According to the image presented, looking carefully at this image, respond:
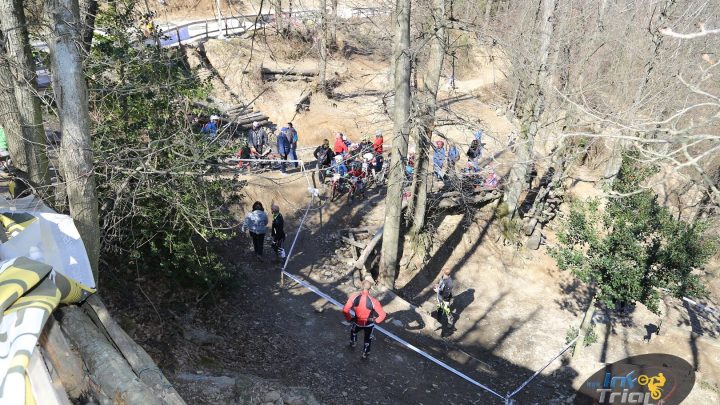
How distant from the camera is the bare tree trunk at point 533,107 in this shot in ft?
47.6

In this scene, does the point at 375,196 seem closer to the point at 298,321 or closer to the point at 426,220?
the point at 426,220

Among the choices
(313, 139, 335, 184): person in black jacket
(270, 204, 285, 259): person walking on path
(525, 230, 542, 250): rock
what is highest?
(313, 139, 335, 184): person in black jacket

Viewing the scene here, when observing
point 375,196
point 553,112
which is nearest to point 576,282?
point 553,112

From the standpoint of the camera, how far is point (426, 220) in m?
16.0

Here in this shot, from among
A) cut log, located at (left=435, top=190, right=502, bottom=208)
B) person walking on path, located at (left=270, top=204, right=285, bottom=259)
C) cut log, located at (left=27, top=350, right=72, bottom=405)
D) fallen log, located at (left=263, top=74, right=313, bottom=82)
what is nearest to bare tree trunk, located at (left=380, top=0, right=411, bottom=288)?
person walking on path, located at (left=270, top=204, right=285, bottom=259)

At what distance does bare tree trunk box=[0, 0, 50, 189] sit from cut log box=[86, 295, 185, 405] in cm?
317

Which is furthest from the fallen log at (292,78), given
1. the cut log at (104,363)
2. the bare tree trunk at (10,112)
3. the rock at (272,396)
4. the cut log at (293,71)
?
the cut log at (104,363)

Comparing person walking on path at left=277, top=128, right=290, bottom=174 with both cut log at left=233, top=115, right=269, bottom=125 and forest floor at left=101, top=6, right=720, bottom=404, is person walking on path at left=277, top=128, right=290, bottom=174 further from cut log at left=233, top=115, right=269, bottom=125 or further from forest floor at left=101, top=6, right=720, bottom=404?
cut log at left=233, top=115, right=269, bottom=125

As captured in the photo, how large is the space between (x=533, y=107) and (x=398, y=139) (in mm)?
6154

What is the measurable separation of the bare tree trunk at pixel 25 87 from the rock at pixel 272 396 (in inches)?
156

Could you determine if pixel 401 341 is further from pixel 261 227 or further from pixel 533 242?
pixel 533 242

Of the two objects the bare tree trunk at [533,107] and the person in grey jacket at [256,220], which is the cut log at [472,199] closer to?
the bare tree trunk at [533,107]

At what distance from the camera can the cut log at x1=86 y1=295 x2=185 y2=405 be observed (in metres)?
3.73

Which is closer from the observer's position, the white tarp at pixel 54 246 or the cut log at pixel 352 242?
the white tarp at pixel 54 246
